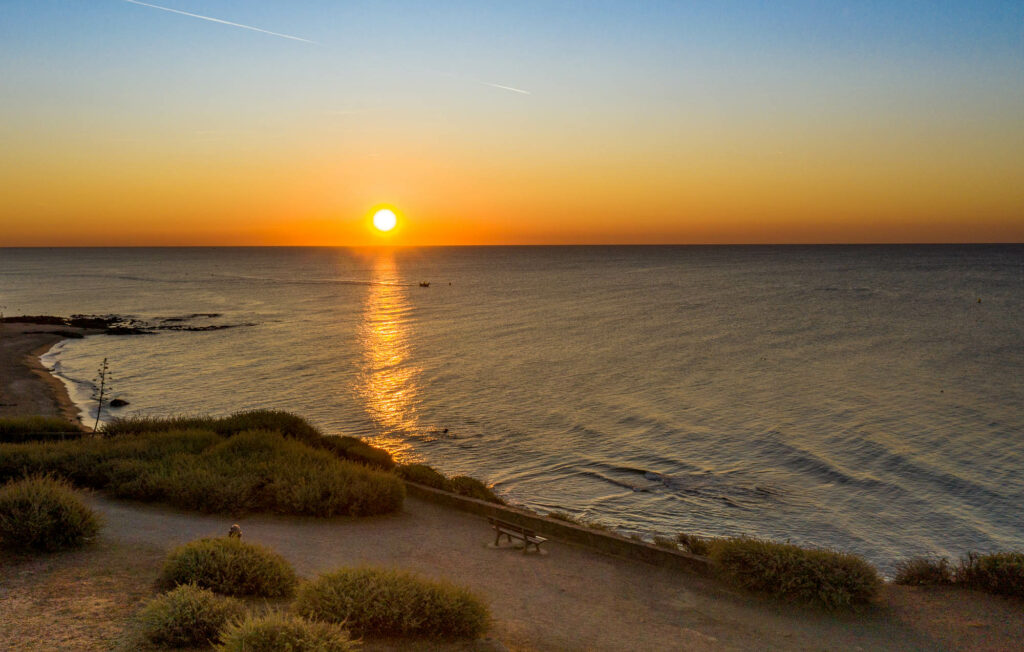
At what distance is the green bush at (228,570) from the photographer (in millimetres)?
9008

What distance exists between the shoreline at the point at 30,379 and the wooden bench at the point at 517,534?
1988 cm

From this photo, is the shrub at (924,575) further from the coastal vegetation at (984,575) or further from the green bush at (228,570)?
the green bush at (228,570)

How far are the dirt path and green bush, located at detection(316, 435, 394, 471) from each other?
4369 millimetres

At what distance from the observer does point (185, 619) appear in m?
7.55

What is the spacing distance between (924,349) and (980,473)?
2727 centimetres

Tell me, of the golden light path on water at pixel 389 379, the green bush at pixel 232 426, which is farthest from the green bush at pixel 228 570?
the golden light path on water at pixel 389 379

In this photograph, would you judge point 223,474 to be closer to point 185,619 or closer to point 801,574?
point 185,619

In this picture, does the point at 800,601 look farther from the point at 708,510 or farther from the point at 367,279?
the point at 367,279

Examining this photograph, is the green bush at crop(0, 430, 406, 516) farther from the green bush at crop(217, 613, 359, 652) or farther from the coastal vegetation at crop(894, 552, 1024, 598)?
the coastal vegetation at crop(894, 552, 1024, 598)

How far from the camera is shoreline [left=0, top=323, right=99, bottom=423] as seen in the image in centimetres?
3069

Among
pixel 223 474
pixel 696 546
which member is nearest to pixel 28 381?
pixel 223 474

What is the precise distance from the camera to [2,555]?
392 inches

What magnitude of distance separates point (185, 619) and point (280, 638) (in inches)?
66.4

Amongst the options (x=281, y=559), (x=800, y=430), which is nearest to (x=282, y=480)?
(x=281, y=559)
